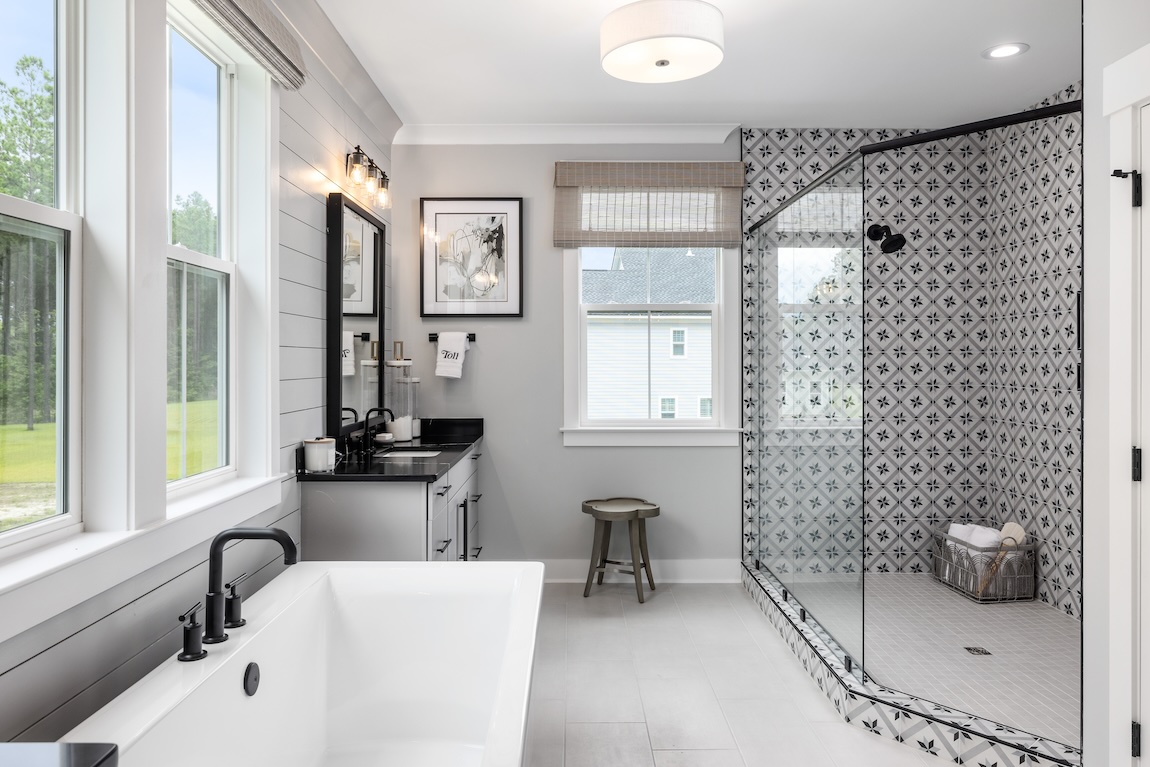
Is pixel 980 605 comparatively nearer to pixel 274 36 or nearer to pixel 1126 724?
pixel 1126 724

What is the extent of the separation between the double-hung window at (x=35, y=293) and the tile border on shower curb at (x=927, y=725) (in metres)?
2.51

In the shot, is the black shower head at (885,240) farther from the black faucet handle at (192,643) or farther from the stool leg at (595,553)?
the black faucet handle at (192,643)

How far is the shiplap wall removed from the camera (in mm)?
1388

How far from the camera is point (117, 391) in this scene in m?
1.60

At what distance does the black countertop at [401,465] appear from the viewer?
8.45 ft

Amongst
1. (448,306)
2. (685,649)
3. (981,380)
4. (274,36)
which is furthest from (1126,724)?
(448,306)

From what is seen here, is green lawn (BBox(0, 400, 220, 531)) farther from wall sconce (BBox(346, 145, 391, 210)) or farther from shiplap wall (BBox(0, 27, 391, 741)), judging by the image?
wall sconce (BBox(346, 145, 391, 210))

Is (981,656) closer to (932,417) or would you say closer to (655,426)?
(932,417)

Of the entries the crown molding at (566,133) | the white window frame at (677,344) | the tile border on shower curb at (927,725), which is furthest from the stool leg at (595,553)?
the crown molding at (566,133)

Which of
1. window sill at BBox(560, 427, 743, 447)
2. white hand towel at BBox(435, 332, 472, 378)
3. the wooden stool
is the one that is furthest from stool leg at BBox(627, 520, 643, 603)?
white hand towel at BBox(435, 332, 472, 378)

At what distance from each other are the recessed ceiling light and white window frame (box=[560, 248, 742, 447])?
1526 mm

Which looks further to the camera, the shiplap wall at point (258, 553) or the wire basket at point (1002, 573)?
the wire basket at point (1002, 573)

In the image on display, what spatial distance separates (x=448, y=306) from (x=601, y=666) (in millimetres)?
2175

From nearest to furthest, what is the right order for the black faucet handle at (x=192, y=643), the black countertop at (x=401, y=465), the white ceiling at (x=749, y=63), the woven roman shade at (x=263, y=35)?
the black faucet handle at (x=192, y=643)
the woven roman shade at (x=263, y=35)
the black countertop at (x=401, y=465)
the white ceiling at (x=749, y=63)
